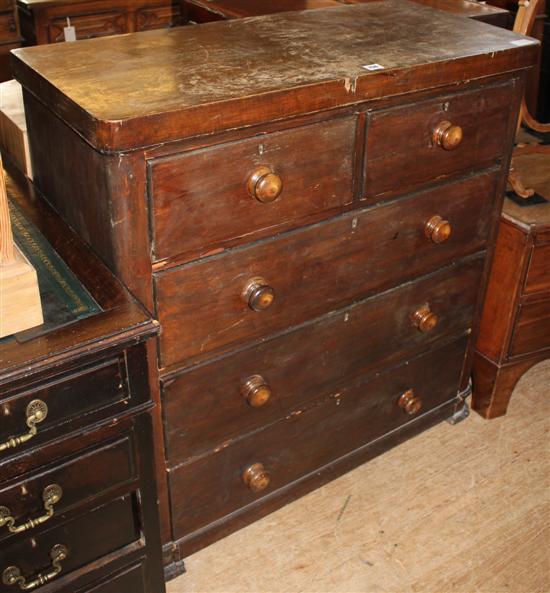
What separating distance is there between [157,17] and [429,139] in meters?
3.19

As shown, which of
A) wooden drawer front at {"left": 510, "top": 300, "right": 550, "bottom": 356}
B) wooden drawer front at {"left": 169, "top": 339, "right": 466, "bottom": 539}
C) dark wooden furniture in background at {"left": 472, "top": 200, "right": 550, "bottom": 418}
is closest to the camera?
wooden drawer front at {"left": 169, "top": 339, "right": 466, "bottom": 539}

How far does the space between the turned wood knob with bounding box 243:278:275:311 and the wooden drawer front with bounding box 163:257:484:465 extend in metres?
0.14

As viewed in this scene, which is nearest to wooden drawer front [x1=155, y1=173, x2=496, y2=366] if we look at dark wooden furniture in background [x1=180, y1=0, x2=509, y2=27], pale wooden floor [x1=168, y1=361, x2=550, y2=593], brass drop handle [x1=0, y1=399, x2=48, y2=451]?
brass drop handle [x1=0, y1=399, x2=48, y2=451]

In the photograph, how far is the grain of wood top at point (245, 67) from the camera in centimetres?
126

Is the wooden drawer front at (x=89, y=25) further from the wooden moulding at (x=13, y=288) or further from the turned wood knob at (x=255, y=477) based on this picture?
the wooden moulding at (x=13, y=288)

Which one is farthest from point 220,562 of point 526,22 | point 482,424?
point 526,22

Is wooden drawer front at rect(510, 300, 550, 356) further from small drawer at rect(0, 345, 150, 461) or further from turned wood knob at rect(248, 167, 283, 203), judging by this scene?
small drawer at rect(0, 345, 150, 461)

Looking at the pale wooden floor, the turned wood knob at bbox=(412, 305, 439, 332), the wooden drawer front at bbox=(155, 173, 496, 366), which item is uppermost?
the wooden drawer front at bbox=(155, 173, 496, 366)

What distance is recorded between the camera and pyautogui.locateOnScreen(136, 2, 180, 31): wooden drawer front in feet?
14.1

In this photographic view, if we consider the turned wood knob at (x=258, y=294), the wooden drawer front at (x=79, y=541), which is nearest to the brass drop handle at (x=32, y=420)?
the wooden drawer front at (x=79, y=541)

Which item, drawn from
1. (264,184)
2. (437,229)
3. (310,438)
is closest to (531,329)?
(437,229)

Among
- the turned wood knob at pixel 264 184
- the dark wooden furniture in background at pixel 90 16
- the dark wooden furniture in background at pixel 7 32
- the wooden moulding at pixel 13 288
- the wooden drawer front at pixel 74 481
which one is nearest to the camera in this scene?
the wooden moulding at pixel 13 288

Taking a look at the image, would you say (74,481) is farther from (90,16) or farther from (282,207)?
(90,16)

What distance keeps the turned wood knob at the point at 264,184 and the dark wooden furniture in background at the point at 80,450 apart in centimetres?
31
